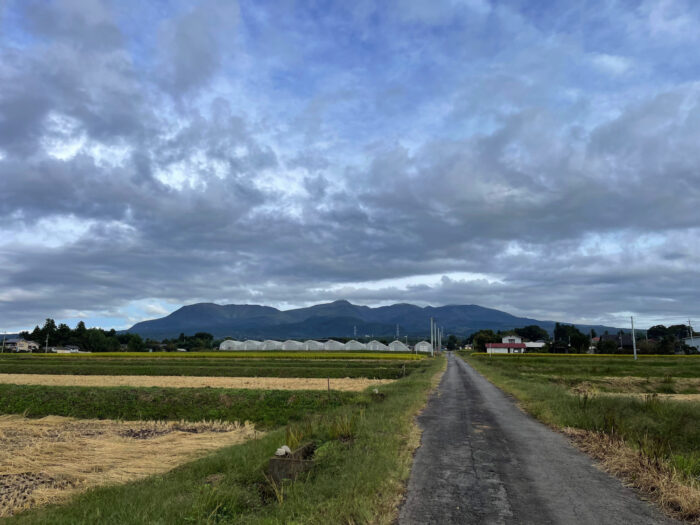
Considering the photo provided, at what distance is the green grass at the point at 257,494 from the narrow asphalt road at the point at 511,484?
701 millimetres

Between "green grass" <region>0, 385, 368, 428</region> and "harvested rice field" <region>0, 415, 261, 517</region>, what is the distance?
2575 millimetres

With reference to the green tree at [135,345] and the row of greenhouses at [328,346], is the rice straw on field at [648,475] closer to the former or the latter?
the row of greenhouses at [328,346]

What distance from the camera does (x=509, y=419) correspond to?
19.1 metres

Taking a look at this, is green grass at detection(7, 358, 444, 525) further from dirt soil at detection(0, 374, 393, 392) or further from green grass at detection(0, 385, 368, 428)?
dirt soil at detection(0, 374, 393, 392)

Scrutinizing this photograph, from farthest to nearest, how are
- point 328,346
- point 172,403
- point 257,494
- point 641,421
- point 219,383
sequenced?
point 328,346 → point 219,383 → point 172,403 → point 641,421 → point 257,494

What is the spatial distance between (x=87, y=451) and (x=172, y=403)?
1443 cm

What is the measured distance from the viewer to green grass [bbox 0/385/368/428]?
2736 centimetres

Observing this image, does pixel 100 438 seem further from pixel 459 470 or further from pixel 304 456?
pixel 459 470

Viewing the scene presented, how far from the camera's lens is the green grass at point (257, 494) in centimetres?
791

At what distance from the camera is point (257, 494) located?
31.4ft

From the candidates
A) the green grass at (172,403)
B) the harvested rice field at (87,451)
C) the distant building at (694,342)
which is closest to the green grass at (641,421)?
the green grass at (172,403)

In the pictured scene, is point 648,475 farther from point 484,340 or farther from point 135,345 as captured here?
point 135,345

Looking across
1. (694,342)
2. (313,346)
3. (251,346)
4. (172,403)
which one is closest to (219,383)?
(172,403)

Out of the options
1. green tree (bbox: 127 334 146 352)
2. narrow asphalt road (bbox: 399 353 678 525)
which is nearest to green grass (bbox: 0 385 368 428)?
narrow asphalt road (bbox: 399 353 678 525)
